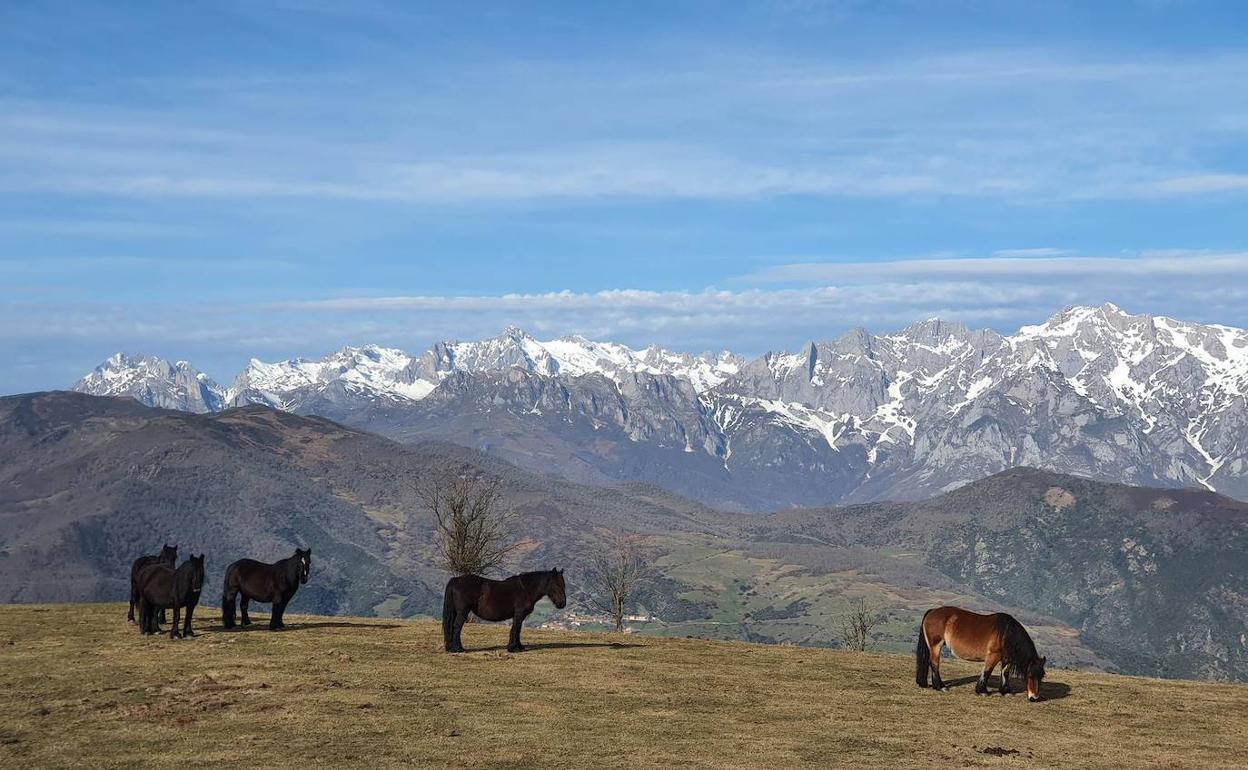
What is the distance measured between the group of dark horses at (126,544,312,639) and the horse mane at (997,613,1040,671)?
24854mm

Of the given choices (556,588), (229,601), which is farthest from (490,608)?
(229,601)

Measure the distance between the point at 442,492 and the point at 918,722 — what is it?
68.0m

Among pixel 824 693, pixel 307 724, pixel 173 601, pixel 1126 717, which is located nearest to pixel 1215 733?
pixel 1126 717

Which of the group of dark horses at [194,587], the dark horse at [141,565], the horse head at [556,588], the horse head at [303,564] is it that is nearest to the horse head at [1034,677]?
the horse head at [556,588]

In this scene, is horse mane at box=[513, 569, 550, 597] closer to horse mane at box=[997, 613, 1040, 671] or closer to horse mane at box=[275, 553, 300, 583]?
horse mane at box=[275, 553, 300, 583]

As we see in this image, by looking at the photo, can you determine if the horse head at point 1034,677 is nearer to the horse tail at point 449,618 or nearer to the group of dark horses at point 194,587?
the horse tail at point 449,618

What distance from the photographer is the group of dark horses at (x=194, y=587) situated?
4609 cm

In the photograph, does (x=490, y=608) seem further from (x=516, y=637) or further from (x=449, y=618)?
(x=516, y=637)

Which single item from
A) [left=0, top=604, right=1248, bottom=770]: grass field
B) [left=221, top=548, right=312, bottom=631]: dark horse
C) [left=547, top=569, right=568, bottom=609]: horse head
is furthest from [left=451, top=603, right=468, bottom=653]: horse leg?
[left=221, top=548, right=312, bottom=631]: dark horse

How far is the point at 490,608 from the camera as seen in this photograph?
45.6m

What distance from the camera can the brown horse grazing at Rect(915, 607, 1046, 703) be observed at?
132ft

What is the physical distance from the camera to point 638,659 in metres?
46.5

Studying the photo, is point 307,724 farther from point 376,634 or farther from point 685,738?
point 376,634

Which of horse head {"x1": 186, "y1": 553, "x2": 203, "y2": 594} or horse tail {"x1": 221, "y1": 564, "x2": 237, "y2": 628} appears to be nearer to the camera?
horse head {"x1": 186, "y1": 553, "x2": 203, "y2": 594}
